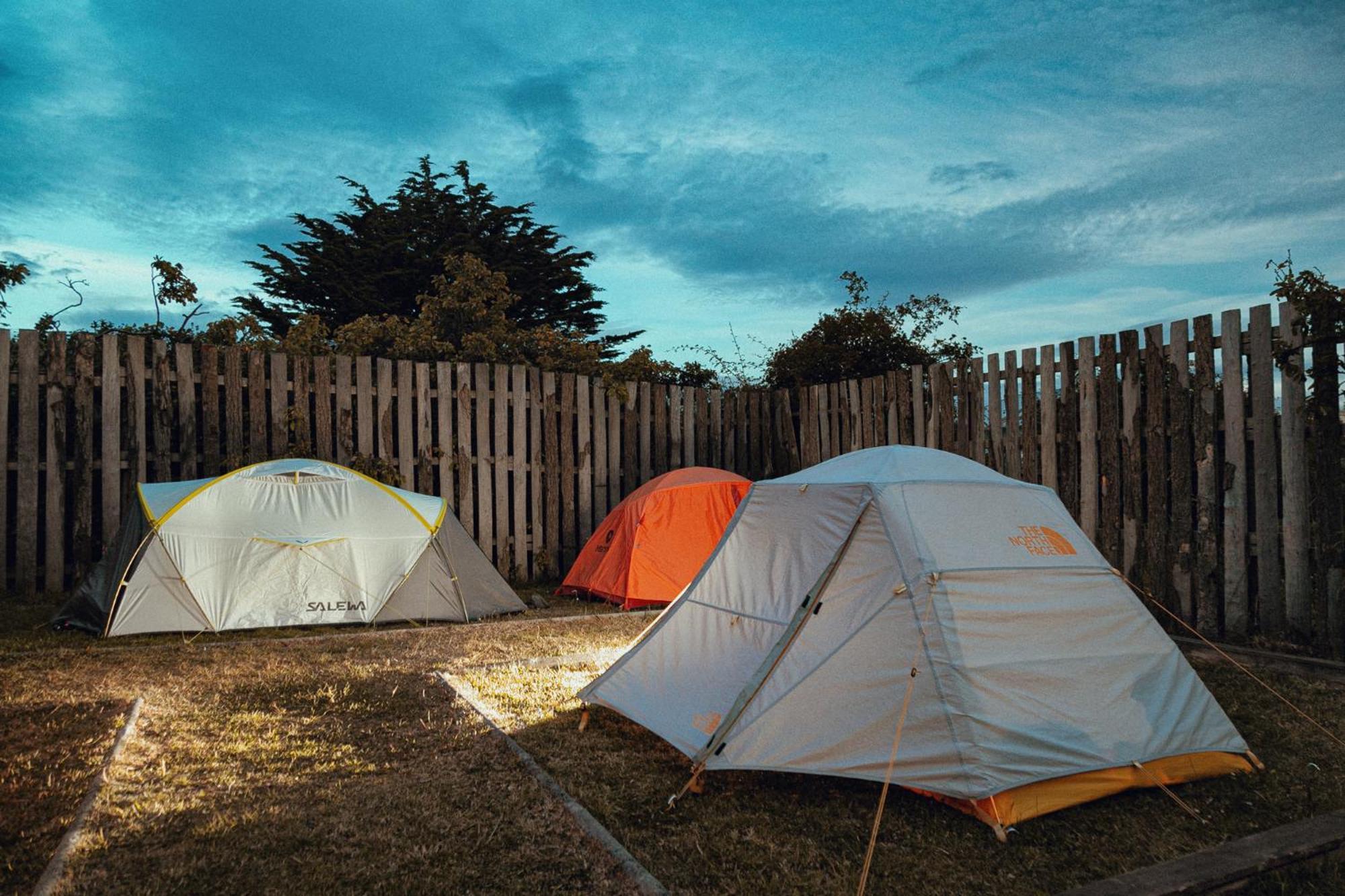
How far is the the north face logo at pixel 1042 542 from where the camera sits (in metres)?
3.86

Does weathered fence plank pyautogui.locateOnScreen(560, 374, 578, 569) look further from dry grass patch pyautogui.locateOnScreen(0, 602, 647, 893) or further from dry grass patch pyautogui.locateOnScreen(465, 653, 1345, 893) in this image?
dry grass patch pyautogui.locateOnScreen(465, 653, 1345, 893)

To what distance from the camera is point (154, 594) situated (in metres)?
6.61

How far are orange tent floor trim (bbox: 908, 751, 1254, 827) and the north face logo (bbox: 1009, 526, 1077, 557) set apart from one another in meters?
0.91

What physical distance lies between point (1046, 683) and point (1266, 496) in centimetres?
355

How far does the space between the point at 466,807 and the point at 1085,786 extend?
94.5 inches

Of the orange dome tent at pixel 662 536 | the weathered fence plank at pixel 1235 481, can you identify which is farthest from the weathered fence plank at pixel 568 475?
the weathered fence plank at pixel 1235 481

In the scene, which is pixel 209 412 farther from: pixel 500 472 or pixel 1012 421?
pixel 1012 421

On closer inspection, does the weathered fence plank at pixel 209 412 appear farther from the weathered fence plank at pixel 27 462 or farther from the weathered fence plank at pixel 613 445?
the weathered fence plank at pixel 613 445

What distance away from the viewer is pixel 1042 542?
12.9 feet

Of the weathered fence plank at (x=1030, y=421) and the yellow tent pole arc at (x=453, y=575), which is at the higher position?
the weathered fence plank at (x=1030, y=421)

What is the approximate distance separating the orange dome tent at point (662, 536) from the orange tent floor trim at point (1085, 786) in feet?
15.6

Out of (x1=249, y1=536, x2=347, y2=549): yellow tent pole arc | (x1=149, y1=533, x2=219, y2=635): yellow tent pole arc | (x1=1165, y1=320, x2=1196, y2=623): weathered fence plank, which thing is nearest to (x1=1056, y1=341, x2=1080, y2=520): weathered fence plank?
(x1=1165, y1=320, x2=1196, y2=623): weathered fence plank

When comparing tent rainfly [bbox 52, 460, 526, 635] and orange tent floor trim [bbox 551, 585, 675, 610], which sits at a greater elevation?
tent rainfly [bbox 52, 460, 526, 635]

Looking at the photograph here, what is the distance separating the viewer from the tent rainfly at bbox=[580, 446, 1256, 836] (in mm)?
3326
